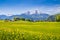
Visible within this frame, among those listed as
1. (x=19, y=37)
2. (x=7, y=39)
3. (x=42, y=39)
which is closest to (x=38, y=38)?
(x=42, y=39)

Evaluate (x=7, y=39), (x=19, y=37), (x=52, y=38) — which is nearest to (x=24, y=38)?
(x=19, y=37)

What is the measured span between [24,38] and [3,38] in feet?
6.70

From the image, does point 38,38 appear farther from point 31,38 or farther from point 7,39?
point 7,39

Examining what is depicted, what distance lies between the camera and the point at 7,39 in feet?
53.6

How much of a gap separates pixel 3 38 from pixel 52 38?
4710 mm

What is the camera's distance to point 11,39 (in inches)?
645

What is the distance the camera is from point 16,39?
16.3 meters

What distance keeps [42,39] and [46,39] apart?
1.22ft

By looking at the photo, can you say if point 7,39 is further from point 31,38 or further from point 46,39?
point 46,39

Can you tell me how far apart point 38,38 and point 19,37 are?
1809mm

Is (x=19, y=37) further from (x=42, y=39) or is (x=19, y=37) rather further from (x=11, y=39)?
(x=42, y=39)

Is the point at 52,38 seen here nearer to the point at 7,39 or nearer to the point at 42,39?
the point at 42,39

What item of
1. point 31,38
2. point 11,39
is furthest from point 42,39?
point 11,39

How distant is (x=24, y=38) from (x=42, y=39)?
1751mm
